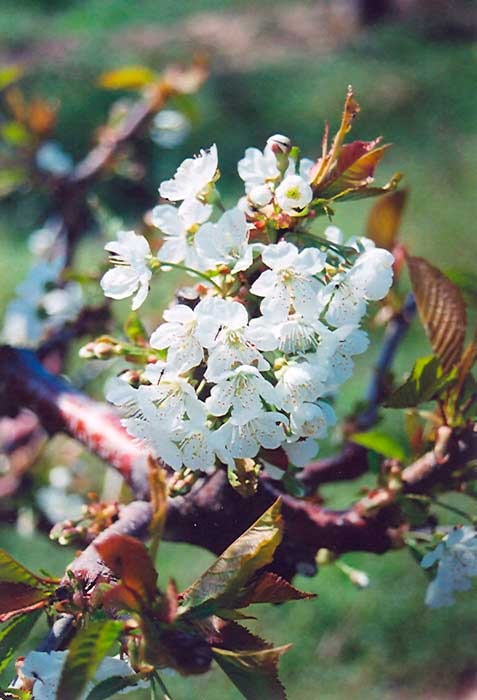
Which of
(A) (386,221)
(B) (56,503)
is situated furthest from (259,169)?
(B) (56,503)

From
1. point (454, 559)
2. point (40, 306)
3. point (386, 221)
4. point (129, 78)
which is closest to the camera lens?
point (454, 559)

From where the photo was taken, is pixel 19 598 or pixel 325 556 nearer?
pixel 19 598

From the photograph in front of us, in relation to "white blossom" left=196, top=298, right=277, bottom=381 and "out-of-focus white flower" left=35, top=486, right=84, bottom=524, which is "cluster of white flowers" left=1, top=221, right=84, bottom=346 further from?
"white blossom" left=196, top=298, right=277, bottom=381

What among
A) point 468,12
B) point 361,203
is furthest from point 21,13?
point 361,203

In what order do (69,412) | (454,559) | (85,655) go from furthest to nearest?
1. (69,412)
2. (454,559)
3. (85,655)

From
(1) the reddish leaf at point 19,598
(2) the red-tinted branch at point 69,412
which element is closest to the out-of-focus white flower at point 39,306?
(2) the red-tinted branch at point 69,412

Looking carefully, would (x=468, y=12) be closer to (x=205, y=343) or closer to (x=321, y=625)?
(x=321, y=625)

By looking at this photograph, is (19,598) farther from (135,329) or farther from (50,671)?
(135,329)
